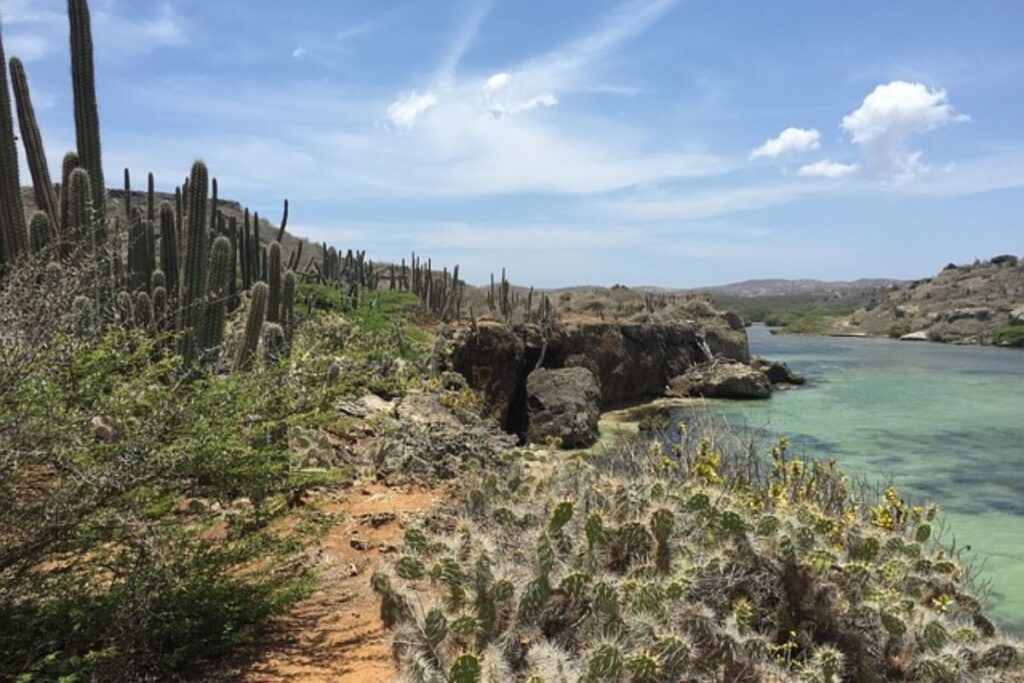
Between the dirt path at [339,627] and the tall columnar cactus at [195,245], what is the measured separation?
3432 mm

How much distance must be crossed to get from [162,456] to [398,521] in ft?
10.9

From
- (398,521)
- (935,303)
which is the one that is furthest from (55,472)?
(935,303)

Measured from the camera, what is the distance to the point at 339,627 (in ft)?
15.4

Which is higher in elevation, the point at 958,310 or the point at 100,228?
the point at 100,228

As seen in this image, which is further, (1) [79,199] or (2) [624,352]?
(2) [624,352]

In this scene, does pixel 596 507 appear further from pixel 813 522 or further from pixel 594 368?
pixel 594 368

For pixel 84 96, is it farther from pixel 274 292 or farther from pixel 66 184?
pixel 274 292

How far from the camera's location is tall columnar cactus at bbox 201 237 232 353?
8.65m

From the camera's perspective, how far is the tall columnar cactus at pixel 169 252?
31.8ft

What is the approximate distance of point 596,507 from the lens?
459cm

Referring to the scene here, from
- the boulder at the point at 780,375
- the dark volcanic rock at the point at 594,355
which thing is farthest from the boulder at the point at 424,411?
the boulder at the point at 780,375

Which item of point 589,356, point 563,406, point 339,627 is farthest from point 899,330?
point 339,627

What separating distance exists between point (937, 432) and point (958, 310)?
56400 mm

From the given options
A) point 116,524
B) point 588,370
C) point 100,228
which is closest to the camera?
point 116,524
